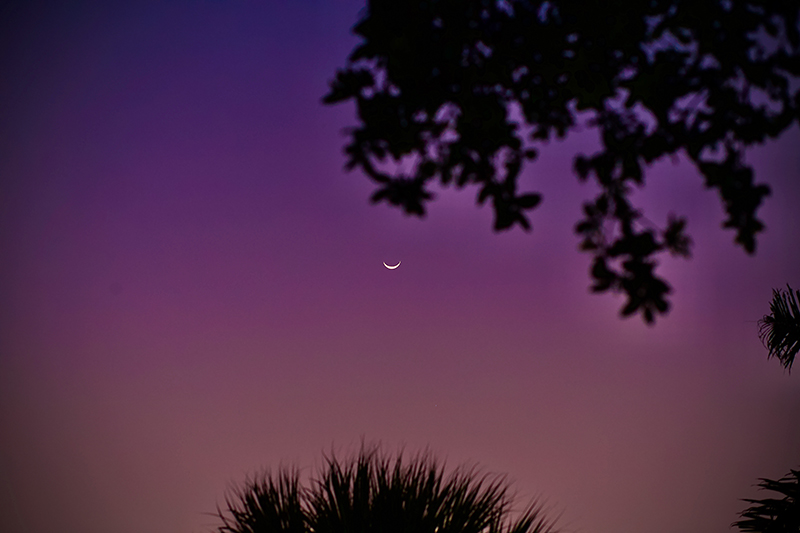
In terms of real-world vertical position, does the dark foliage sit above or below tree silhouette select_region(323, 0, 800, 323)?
below

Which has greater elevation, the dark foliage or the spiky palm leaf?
the spiky palm leaf

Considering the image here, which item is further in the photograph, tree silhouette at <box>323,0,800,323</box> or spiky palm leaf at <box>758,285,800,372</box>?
spiky palm leaf at <box>758,285,800,372</box>

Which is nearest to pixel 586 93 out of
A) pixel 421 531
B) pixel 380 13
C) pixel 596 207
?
pixel 596 207

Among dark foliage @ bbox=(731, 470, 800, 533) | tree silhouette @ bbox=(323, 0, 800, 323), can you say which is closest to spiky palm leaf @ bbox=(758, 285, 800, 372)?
dark foliage @ bbox=(731, 470, 800, 533)

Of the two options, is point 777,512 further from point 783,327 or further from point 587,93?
point 587,93

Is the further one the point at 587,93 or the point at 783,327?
the point at 783,327

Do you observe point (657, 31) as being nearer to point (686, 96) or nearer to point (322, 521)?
point (686, 96)

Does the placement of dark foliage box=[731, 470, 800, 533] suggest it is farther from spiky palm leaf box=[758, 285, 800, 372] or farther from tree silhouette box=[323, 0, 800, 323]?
tree silhouette box=[323, 0, 800, 323]

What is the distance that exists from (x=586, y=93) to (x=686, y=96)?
0.33 metres

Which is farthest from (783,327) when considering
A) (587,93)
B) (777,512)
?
(587,93)

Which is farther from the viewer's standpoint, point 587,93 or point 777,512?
point 777,512

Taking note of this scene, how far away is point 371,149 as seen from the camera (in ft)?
6.61

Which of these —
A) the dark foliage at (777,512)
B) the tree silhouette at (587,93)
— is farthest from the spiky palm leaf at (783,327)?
the tree silhouette at (587,93)

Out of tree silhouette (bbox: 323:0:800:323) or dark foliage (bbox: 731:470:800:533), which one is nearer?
tree silhouette (bbox: 323:0:800:323)
